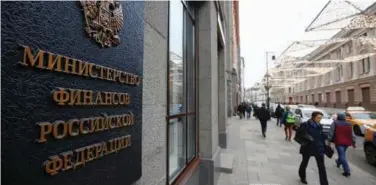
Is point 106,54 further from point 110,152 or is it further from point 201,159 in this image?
point 201,159

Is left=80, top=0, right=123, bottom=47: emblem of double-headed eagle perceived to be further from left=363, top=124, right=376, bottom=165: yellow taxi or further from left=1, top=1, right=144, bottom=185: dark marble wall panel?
left=363, top=124, right=376, bottom=165: yellow taxi

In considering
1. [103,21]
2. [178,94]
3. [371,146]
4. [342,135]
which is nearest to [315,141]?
[342,135]

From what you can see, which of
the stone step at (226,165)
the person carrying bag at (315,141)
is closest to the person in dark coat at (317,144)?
the person carrying bag at (315,141)

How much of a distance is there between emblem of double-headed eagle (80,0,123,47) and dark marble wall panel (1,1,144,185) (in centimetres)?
5

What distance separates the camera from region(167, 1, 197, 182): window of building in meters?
3.85

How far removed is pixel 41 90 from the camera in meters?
1.16

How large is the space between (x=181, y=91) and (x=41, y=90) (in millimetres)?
3477

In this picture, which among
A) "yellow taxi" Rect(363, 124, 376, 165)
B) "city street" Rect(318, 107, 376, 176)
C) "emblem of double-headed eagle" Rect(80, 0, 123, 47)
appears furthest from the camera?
"city street" Rect(318, 107, 376, 176)

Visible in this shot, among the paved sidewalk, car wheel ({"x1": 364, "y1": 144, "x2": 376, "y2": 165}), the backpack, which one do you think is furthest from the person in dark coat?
the backpack

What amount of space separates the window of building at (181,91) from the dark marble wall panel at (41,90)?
179 cm

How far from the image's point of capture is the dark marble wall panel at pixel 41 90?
1.00 metres

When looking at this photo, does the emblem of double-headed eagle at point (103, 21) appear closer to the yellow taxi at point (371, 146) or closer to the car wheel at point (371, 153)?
the yellow taxi at point (371, 146)

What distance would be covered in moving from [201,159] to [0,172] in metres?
5.10

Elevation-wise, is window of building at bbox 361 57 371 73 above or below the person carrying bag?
above
